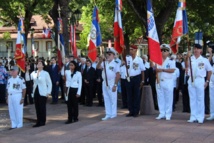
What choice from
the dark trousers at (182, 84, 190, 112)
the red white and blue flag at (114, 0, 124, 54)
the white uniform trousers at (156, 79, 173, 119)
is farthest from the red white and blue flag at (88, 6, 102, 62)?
the dark trousers at (182, 84, 190, 112)

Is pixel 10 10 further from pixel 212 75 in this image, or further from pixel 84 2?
pixel 212 75

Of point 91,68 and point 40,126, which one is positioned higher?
point 91,68

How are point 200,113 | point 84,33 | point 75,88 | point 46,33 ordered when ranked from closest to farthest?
point 200,113
point 75,88
point 46,33
point 84,33

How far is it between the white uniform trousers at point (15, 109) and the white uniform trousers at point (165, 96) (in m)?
4.25

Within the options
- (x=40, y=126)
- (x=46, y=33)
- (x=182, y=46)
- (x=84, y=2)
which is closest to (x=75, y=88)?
(x=40, y=126)

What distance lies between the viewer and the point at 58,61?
17.3 m

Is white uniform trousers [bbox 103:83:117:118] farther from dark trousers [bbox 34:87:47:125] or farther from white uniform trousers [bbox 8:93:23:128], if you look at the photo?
white uniform trousers [bbox 8:93:23:128]

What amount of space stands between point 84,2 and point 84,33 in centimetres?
2611

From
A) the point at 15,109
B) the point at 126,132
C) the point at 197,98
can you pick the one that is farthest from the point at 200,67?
the point at 15,109

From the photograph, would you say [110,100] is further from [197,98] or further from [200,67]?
[200,67]

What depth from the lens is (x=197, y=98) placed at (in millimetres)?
9719

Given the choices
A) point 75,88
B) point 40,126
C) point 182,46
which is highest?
point 182,46

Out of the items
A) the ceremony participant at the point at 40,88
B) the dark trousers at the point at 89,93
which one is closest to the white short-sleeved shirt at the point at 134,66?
the ceremony participant at the point at 40,88

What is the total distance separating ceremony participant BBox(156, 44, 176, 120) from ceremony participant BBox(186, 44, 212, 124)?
61 cm
